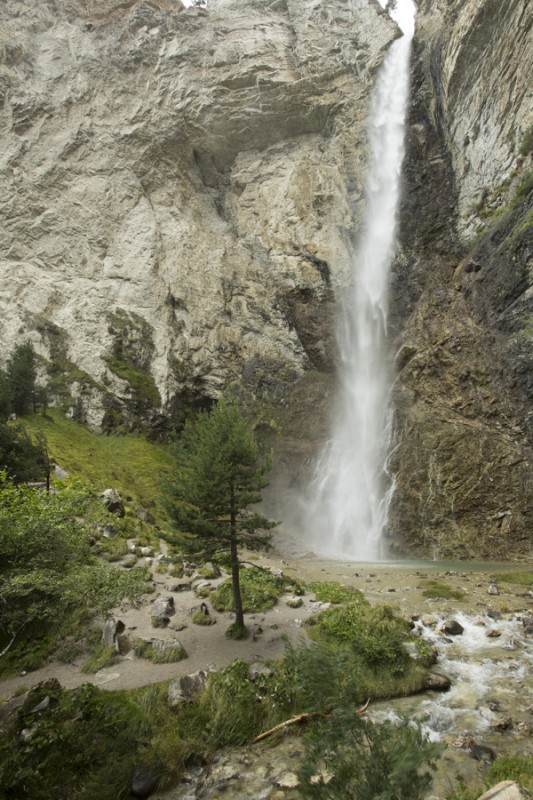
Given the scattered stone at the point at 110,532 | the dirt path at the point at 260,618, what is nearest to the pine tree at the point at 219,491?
the dirt path at the point at 260,618

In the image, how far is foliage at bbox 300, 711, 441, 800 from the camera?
375cm

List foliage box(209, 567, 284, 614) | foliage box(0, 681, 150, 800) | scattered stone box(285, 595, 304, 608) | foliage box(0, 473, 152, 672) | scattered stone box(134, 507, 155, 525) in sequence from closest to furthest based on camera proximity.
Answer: foliage box(0, 681, 150, 800) → foliage box(0, 473, 152, 672) → foliage box(209, 567, 284, 614) → scattered stone box(285, 595, 304, 608) → scattered stone box(134, 507, 155, 525)

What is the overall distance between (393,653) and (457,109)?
42076 millimetres

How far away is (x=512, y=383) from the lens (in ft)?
82.7

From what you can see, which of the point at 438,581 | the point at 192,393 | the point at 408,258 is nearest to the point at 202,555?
the point at 438,581

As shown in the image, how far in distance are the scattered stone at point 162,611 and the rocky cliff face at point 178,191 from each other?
89.1ft

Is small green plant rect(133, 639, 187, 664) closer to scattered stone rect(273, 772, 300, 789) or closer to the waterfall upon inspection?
scattered stone rect(273, 772, 300, 789)

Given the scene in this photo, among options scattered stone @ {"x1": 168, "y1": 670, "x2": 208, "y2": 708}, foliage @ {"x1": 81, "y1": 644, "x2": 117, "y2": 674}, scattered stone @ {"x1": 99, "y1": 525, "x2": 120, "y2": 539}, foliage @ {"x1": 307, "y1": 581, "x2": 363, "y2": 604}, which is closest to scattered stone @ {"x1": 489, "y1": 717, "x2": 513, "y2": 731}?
scattered stone @ {"x1": 168, "y1": 670, "x2": 208, "y2": 708}

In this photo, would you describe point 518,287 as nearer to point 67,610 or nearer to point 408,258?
point 408,258

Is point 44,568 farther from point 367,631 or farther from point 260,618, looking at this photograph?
point 367,631

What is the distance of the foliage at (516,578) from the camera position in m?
16.3

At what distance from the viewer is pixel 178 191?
1971 inches

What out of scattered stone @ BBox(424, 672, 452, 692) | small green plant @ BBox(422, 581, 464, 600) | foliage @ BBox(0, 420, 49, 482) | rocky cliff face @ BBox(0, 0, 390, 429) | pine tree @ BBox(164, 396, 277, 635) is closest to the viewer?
scattered stone @ BBox(424, 672, 452, 692)

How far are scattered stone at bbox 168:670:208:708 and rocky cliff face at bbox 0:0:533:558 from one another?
65.1 feet
